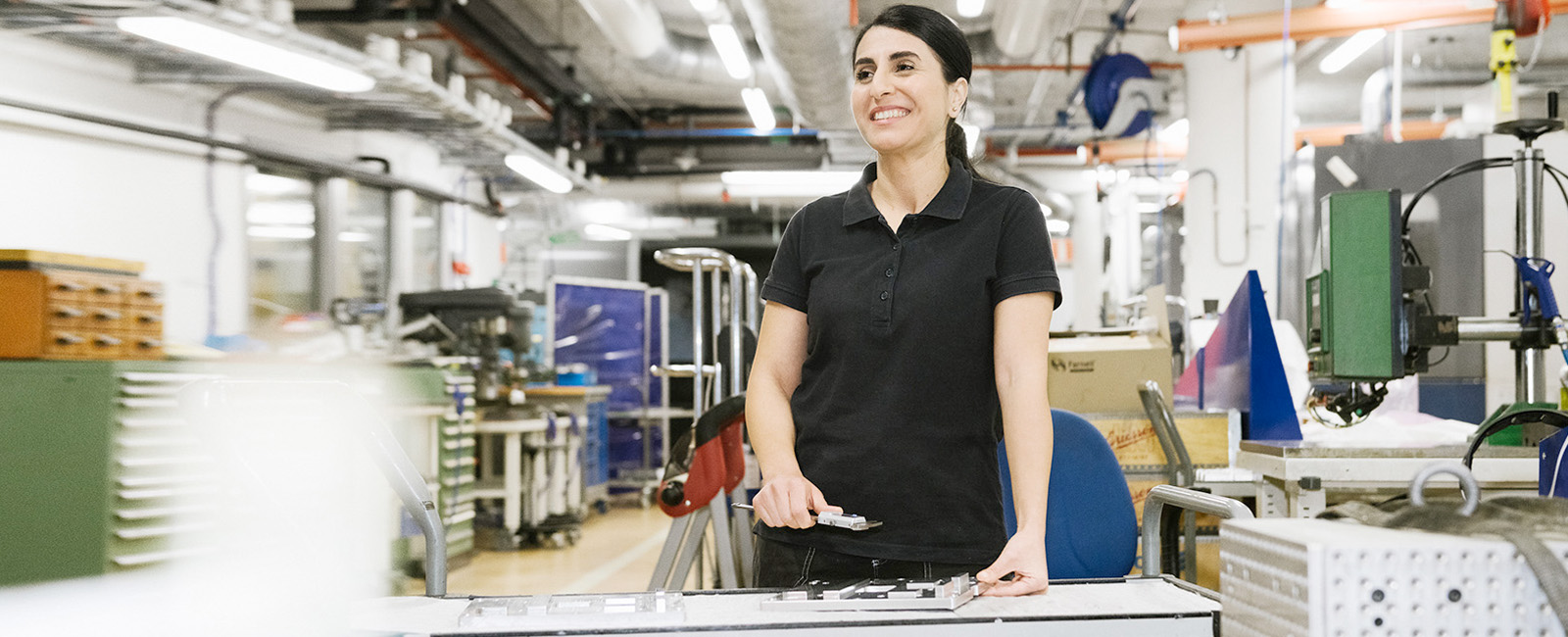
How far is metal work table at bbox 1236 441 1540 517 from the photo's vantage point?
212cm

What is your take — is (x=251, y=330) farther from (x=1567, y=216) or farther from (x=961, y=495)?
(x=1567, y=216)

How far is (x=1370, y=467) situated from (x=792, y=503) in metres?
1.44

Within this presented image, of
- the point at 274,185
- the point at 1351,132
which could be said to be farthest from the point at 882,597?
the point at 1351,132

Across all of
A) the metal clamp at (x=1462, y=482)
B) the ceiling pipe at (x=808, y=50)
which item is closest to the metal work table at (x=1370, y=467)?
the metal clamp at (x=1462, y=482)

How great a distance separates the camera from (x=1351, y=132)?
9039mm

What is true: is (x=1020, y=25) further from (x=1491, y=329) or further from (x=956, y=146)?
(x=956, y=146)

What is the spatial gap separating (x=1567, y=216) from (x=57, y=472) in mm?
6292

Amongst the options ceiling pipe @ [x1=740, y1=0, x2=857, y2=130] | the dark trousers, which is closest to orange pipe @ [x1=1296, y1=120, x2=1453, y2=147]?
ceiling pipe @ [x1=740, y1=0, x2=857, y2=130]

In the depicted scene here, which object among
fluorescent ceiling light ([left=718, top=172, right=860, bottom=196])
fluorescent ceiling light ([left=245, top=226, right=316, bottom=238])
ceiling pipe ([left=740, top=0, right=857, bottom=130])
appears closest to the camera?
ceiling pipe ([left=740, top=0, right=857, bottom=130])

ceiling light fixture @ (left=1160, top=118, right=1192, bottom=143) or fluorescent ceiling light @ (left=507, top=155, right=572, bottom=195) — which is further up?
ceiling light fixture @ (left=1160, top=118, right=1192, bottom=143)

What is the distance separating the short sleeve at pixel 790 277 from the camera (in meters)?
1.47

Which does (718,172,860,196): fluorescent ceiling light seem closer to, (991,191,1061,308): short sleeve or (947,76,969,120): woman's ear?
(947,76,969,120): woman's ear

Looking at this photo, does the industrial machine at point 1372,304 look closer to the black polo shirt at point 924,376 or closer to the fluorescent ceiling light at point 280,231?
the black polo shirt at point 924,376

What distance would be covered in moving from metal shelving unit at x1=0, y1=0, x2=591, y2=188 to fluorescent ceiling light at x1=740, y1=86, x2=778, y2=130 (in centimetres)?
151
